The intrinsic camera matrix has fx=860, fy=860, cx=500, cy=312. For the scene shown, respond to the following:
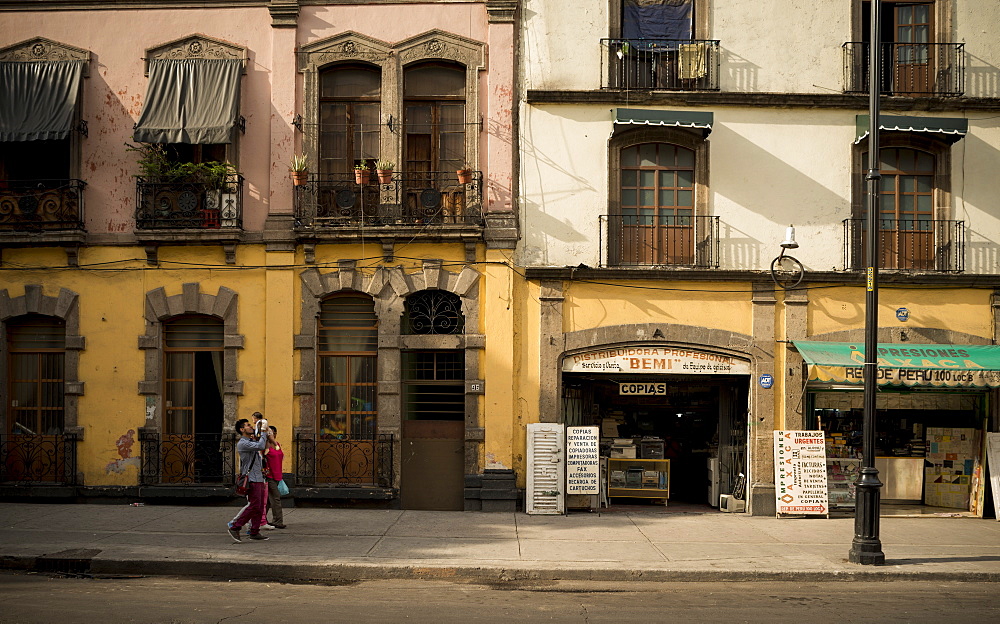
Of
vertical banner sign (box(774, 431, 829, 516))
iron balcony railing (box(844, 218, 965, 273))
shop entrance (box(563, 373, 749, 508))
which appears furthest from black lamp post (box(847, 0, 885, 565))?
shop entrance (box(563, 373, 749, 508))

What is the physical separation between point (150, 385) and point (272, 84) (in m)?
5.74

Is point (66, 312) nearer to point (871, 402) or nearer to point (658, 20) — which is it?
point (658, 20)

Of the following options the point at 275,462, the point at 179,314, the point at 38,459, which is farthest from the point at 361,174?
the point at 38,459

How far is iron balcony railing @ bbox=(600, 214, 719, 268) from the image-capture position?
15.1 m

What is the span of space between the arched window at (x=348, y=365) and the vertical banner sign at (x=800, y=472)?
7.04 metres

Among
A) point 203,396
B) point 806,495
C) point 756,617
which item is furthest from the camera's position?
point 203,396

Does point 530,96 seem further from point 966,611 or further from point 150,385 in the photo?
point 966,611

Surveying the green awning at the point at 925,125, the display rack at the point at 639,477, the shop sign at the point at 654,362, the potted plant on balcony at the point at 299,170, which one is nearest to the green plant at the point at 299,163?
the potted plant on balcony at the point at 299,170

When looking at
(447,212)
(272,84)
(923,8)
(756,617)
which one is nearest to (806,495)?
(756,617)

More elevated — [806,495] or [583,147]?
[583,147]

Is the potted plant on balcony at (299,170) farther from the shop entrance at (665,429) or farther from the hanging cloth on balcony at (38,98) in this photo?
the shop entrance at (665,429)

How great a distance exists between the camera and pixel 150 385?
597 inches

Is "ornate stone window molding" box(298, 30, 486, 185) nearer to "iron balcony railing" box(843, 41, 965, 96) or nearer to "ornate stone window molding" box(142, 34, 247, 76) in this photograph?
"ornate stone window molding" box(142, 34, 247, 76)

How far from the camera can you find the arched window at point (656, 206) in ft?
49.7
